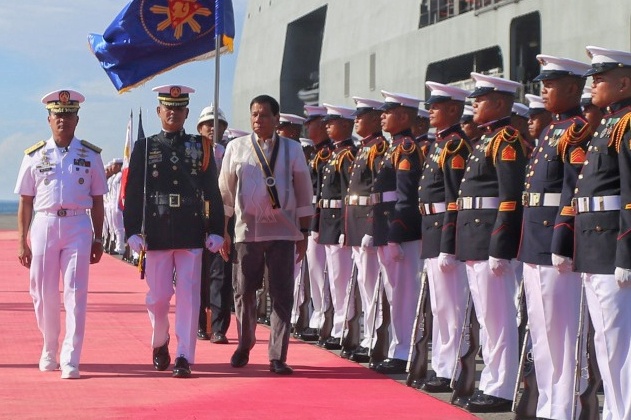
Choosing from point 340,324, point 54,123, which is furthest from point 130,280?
point 54,123

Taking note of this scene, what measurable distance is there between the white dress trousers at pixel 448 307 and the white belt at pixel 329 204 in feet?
8.71

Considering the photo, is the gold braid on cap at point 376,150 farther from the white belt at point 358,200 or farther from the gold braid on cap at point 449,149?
the gold braid on cap at point 449,149

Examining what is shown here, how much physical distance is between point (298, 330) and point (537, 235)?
5201 mm

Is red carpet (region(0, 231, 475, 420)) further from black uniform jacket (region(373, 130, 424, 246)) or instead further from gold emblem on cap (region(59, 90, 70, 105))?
gold emblem on cap (region(59, 90, 70, 105))

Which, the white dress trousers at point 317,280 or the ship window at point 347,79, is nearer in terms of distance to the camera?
the white dress trousers at point 317,280

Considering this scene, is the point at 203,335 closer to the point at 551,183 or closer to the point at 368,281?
the point at 368,281

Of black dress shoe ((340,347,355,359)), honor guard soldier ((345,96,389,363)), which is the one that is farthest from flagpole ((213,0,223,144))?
black dress shoe ((340,347,355,359))

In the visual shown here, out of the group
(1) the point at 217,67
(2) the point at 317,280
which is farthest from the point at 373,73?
(2) the point at 317,280

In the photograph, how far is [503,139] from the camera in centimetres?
701

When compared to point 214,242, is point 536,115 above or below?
above

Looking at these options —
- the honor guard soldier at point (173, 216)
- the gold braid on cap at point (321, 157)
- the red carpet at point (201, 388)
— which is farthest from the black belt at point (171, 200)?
the gold braid on cap at point (321, 157)

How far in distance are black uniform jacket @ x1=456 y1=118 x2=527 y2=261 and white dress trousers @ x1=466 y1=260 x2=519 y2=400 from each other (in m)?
0.15

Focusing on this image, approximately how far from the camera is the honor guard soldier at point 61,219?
8328 millimetres

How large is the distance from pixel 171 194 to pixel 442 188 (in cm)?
180
